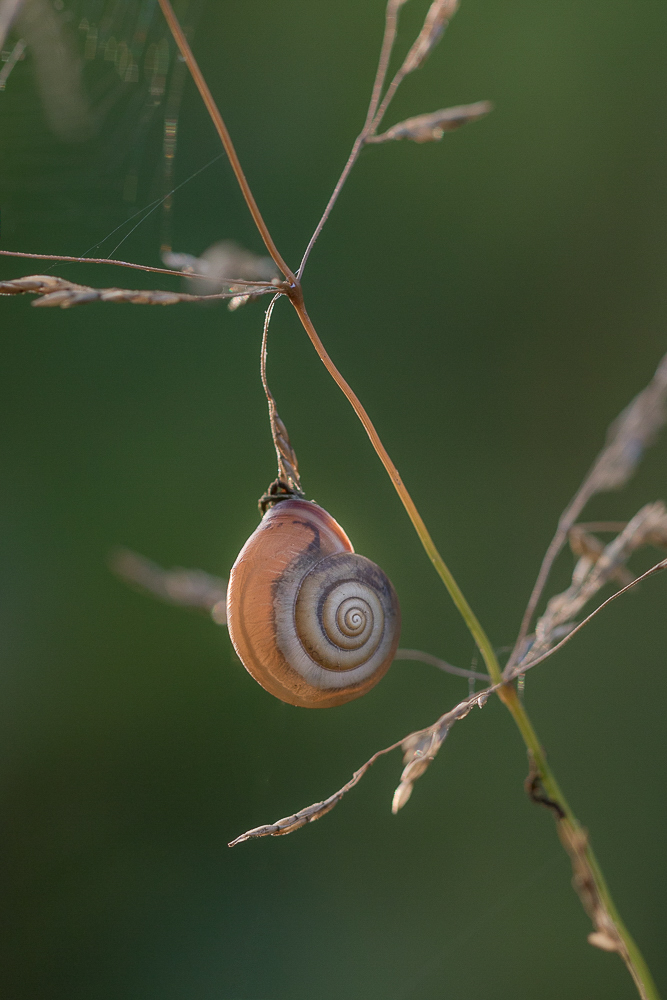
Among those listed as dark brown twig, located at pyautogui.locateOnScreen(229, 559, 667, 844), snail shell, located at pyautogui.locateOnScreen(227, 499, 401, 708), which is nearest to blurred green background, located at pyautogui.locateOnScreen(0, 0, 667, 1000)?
snail shell, located at pyautogui.locateOnScreen(227, 499, 401, 708)

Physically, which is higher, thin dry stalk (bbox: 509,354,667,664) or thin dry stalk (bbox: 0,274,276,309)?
thin dry stalk (bbox: 0,274,276,309)

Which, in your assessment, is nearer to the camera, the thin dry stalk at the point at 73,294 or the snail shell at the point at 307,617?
the thin dry stalk at the point at 73,294

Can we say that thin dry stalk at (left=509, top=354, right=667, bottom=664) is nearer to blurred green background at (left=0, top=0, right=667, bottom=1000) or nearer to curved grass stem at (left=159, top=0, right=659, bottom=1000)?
curved grass stem at (left=159, top=0, right=659, bottom=1000)

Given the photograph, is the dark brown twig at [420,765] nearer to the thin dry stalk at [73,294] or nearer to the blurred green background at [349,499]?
the thin dry stalk at [73,294]

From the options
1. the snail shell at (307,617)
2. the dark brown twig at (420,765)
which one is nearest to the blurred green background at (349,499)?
the snail shell at (307,617)

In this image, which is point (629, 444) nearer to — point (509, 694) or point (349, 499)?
point (509, 694)

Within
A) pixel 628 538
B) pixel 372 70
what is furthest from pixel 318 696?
pixel 372 70

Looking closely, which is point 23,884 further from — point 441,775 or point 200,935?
point 441,775
